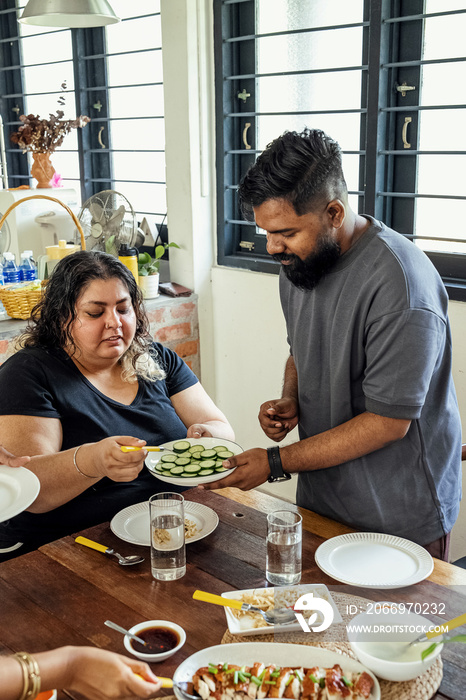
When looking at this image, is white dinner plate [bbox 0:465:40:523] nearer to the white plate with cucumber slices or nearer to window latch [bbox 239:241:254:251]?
the white plate with cucumber slices

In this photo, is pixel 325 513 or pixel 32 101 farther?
pixel 32 101

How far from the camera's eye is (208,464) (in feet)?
5.42

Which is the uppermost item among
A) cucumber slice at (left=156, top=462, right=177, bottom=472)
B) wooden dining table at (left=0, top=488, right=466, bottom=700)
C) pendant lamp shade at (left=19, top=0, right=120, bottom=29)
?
pendant lamp shade at (left=19, top=0, right=120, bottom=29)

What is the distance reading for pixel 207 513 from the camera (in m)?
1.68

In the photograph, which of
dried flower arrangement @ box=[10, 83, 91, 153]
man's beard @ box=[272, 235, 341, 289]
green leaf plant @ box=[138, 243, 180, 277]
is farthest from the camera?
dried flower arrangement @ box=[10, 83, 91, 153]

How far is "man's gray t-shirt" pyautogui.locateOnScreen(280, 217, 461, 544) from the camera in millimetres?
1578

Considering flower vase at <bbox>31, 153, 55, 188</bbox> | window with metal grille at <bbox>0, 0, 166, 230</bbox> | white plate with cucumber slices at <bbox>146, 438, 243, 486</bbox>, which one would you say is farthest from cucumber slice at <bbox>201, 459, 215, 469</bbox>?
flower vase at <bbox>31, 153, 55, 188</bbox>

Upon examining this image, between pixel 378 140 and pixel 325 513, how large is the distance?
1616mm

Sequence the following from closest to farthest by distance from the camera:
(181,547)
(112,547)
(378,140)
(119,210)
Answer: (181,547), (112,547), (378,140), (119,210)

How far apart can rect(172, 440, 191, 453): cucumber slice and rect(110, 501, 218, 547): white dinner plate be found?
13 cm

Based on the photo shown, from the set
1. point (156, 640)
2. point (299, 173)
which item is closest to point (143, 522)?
point (156, 640)

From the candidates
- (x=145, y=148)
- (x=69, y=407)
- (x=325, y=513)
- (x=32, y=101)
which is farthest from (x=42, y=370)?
(x=32, y=101)

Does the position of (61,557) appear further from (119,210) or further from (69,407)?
(119,210)

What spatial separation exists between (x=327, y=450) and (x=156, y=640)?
0.64 meters
